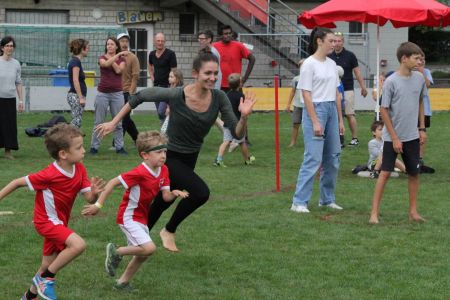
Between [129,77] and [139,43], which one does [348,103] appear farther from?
[139,43]

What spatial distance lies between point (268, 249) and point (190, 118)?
1400mm

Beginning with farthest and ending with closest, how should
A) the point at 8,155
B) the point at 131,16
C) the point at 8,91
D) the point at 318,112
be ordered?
the point at 131,16 → the point at 8,155 → the point at 8,91 → the point at 318,112

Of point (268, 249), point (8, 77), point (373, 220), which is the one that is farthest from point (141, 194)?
point (8, 77)

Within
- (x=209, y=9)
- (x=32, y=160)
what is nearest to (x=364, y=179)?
(x=32, y=160)

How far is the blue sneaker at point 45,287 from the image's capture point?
6.12 metres

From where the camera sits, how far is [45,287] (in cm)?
612

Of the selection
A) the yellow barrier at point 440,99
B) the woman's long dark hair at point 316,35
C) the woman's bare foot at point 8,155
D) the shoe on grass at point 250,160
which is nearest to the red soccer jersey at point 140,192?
the woman's long dark hair at point 316,35

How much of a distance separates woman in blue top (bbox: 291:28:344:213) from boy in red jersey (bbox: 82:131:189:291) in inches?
128

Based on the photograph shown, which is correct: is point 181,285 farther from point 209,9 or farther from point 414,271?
point 209,9

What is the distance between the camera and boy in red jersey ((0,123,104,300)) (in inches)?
240

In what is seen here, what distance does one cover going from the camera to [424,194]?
37.9ft

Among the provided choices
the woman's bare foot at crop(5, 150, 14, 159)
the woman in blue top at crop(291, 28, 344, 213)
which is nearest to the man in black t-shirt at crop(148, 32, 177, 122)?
the woman's bare foot at crop(5, 150, 14, 159)

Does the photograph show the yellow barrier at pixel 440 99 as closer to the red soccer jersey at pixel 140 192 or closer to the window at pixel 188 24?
the window at pixel 188 24

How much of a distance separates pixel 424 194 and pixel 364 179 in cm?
151
